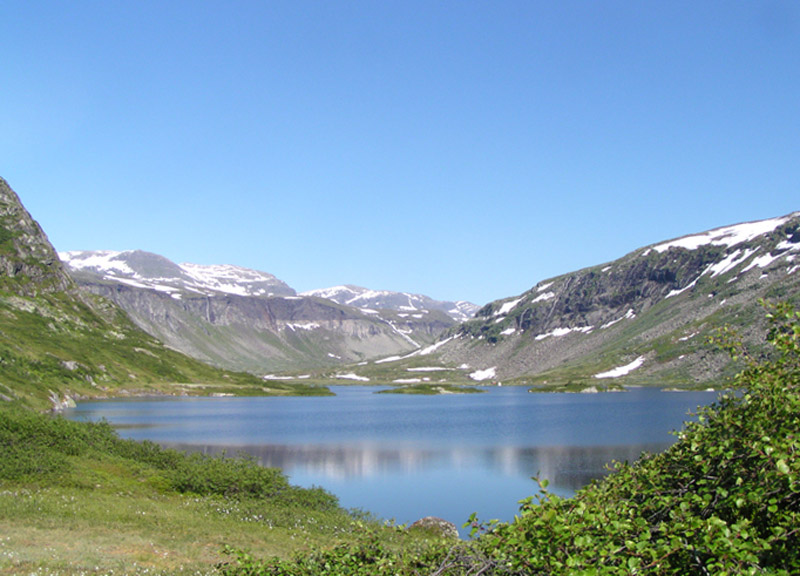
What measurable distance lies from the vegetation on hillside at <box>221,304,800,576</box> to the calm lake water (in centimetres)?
769

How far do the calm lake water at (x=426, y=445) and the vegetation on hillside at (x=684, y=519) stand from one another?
769 centimetres

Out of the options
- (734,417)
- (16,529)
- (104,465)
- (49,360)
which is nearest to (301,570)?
(734,417)

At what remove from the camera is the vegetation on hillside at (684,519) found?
8.47 metres

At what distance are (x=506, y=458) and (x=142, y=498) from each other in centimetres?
4443

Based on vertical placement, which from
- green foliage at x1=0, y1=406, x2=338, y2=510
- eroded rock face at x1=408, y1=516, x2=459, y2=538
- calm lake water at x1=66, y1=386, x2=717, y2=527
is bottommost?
calm lake water at x1=66, y1=386, x2=717, y2=527

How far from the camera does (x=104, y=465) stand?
→ 3919 centimetres

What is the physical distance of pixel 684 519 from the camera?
9594mm

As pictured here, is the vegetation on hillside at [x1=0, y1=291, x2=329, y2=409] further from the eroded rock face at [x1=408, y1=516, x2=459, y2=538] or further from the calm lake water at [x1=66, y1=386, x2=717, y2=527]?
the eroded rock face at [x1=408, y1=516, x2=459, y2=538]

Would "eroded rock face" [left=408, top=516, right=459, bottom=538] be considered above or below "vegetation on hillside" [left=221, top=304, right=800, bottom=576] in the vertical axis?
below

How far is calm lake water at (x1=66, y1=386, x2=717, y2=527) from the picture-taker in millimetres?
49688

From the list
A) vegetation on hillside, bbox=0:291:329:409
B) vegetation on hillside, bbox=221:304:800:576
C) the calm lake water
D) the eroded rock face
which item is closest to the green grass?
the eroded rock face

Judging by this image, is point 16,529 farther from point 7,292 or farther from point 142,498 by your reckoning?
point 7,292

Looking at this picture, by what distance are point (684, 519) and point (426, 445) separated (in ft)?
239

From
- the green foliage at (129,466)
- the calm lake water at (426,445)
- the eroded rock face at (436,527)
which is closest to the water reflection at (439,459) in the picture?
the calm lake water at (426,445)
